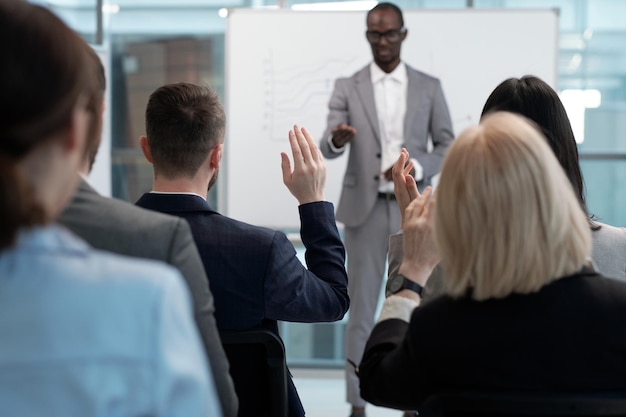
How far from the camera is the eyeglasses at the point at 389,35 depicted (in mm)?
4371

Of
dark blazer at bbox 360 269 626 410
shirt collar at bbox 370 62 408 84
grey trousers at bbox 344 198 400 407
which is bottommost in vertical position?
grey trousers at bbox 344 198 400 407

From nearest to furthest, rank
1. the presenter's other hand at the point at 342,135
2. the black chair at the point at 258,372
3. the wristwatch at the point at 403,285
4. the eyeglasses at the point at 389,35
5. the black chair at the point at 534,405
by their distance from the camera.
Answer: the black chair at the point at 534,405, the wristwatch at the point at 403,285, the black chair at the point at 258,372, the presenter's other hand at the point at 342,135, the eyeglasses at the point at 389,35

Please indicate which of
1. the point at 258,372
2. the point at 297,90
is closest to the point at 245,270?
the point at 258,372

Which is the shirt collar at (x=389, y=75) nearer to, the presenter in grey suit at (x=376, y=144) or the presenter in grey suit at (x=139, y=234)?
the presenter in grey suit at (x=376, y=144)

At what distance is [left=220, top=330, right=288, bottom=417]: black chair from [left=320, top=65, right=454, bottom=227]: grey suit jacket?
2457mm

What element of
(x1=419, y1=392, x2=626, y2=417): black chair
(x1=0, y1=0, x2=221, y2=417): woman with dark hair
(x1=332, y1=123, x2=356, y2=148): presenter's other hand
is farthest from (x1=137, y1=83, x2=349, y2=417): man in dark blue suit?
(x1=332, y1=123, x2=356, y2=148): presenter's other hand

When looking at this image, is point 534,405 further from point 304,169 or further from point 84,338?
point 304,169

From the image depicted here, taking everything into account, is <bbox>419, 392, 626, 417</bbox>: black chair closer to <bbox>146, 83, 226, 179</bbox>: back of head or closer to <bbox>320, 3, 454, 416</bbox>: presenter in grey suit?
<bbox>146, 83, 226, 179</bbox>: back of head

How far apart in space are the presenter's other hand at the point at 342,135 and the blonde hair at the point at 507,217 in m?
2.70

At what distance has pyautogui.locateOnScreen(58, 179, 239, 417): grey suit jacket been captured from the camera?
1.41 metres

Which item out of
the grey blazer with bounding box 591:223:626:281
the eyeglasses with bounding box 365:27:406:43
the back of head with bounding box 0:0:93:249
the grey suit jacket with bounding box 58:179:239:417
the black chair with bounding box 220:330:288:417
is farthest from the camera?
the eyeglasses with bounding box 365:27:406:43

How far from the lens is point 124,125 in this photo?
5.41m

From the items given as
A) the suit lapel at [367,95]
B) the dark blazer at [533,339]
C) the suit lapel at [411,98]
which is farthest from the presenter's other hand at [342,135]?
the dark blazer at [533,339]

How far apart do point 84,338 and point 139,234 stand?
584 millimetres
